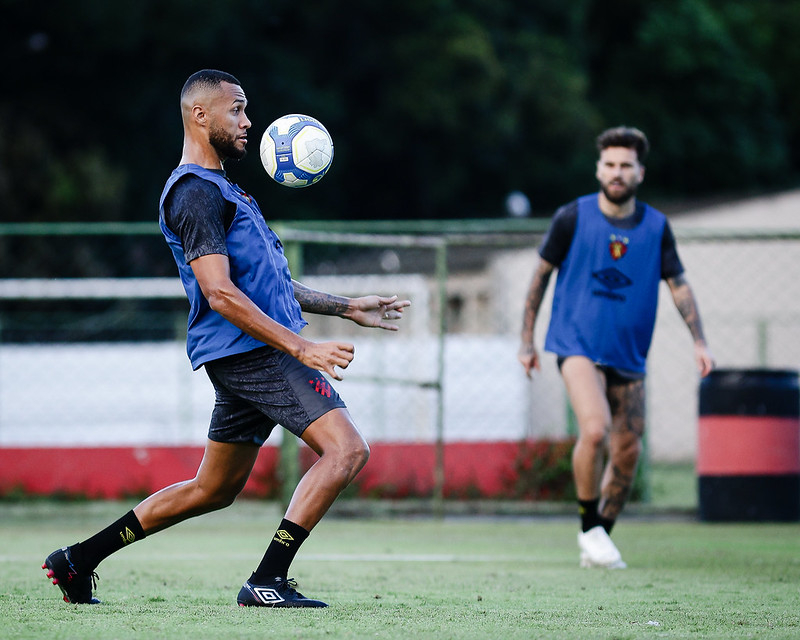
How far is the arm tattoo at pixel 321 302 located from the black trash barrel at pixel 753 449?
5742 millimetres

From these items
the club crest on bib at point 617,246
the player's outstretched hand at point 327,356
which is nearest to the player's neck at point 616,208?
the club crest on bib at point 617,246

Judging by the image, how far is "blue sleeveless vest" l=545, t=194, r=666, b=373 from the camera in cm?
740

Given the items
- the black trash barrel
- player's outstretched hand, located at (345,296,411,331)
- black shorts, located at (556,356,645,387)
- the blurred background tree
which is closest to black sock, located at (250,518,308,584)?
player's outstretched hand, located at (345,296,411,331)

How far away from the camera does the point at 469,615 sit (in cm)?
523

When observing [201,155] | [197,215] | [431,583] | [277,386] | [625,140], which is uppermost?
[625,140]

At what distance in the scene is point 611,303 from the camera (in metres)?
7.45

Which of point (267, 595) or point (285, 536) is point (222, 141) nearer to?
point (285, 536)

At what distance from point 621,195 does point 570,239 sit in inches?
14.8

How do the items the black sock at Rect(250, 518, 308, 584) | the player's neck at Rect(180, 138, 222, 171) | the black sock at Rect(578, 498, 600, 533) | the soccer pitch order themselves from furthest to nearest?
the black sock at Rect(578, 498, 600, 533), the player's neck at Rect(180, 138, 222, 171), the black sock at Rect(250, 518, 308, 584), the soccer pitch

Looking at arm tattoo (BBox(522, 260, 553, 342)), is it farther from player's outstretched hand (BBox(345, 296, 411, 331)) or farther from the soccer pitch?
player's outstretched hand (BBox(345, 296, 411, 331))

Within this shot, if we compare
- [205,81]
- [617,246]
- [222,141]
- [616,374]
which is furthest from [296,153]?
[616,374]

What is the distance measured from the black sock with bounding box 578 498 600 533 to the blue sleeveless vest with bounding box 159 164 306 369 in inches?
105

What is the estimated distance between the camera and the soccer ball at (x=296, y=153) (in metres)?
5.61

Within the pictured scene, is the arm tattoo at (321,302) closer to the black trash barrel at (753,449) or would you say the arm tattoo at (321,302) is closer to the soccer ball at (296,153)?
the soccer ball at (296,153)
